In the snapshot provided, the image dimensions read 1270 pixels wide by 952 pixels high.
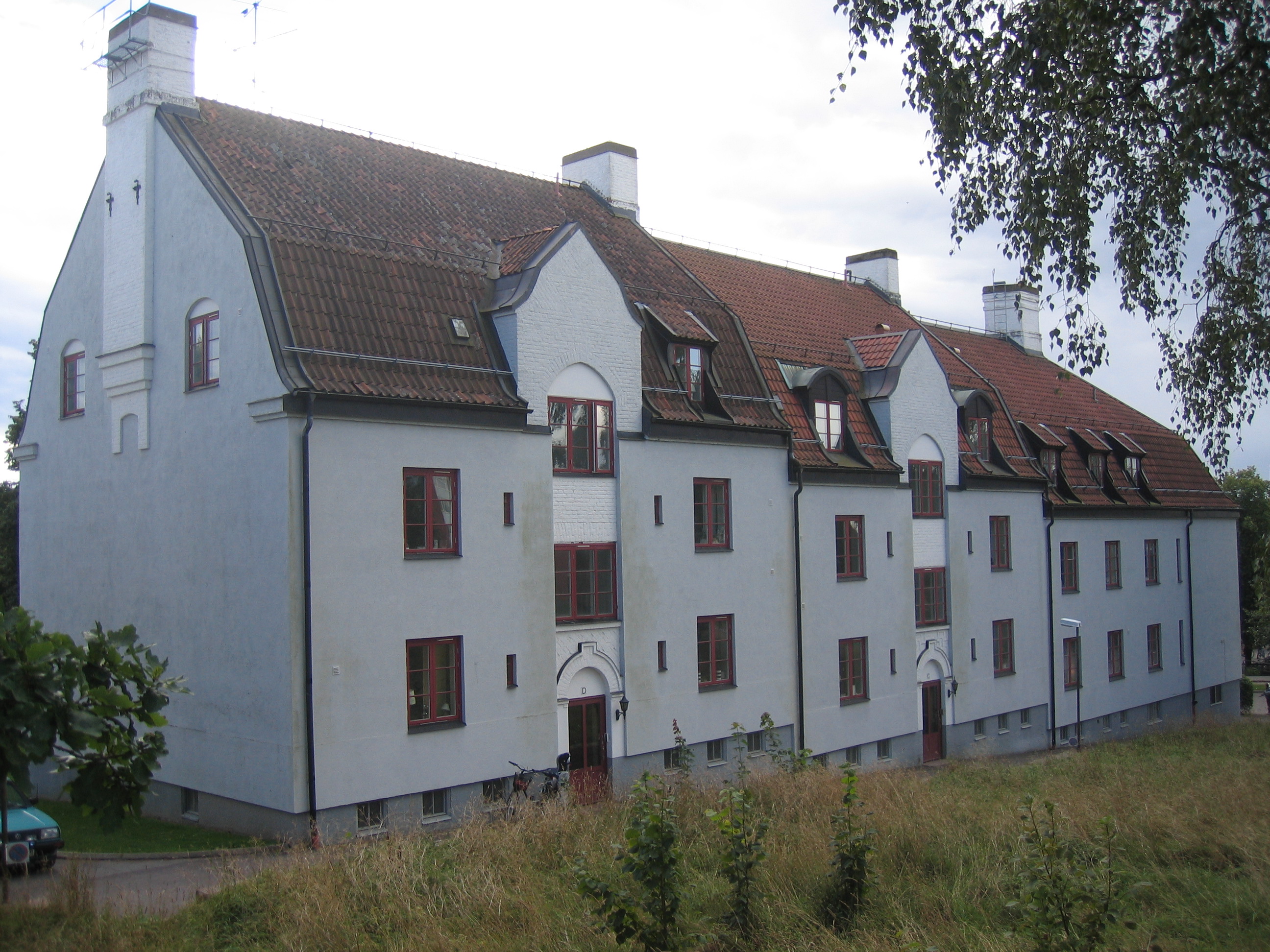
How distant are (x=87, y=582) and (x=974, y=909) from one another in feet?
57.1

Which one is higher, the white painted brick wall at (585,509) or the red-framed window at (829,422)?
the red-framed window at (829,422)

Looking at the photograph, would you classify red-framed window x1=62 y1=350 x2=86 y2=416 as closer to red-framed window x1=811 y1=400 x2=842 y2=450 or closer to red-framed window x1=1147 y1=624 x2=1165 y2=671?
red-framed window x1=811 y1=400 x2=842 y2=450

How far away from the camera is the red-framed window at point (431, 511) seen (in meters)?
18.3

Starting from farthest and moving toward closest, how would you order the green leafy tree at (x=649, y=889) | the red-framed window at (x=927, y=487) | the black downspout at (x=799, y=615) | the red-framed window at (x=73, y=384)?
1. the red-framed window at (x=927, y=487)
2. the black downspout at (x=799, y=615)
3. the red-framed window at (x=73, y=384)
4. the green leafy tree at (x=649, y=889)

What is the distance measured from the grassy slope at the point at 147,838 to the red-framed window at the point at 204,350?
698 cm

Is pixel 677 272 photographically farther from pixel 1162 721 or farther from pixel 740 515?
pixel 1162 721

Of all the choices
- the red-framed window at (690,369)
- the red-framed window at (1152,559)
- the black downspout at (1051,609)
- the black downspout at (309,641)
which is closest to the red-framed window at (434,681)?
the black downspout at (309,641)

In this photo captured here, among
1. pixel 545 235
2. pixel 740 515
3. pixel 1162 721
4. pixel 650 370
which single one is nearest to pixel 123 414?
pixel 545 235

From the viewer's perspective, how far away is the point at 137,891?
1278 centimetres

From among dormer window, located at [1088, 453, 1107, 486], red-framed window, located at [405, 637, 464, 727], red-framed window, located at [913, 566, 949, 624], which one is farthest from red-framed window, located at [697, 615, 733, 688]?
dormer window, located at [1088, 453, 1107, 486]

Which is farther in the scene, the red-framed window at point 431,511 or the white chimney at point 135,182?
the white chimney at point 135,182

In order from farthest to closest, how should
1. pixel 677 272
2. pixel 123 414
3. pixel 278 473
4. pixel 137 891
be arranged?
pixel 677 272
pixel 123 414
pixel 278 473
pixel 137 891

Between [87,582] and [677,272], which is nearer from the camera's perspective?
[87,582]

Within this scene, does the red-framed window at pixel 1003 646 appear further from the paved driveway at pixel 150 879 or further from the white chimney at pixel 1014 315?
the paved driveway at pixel 150 879
